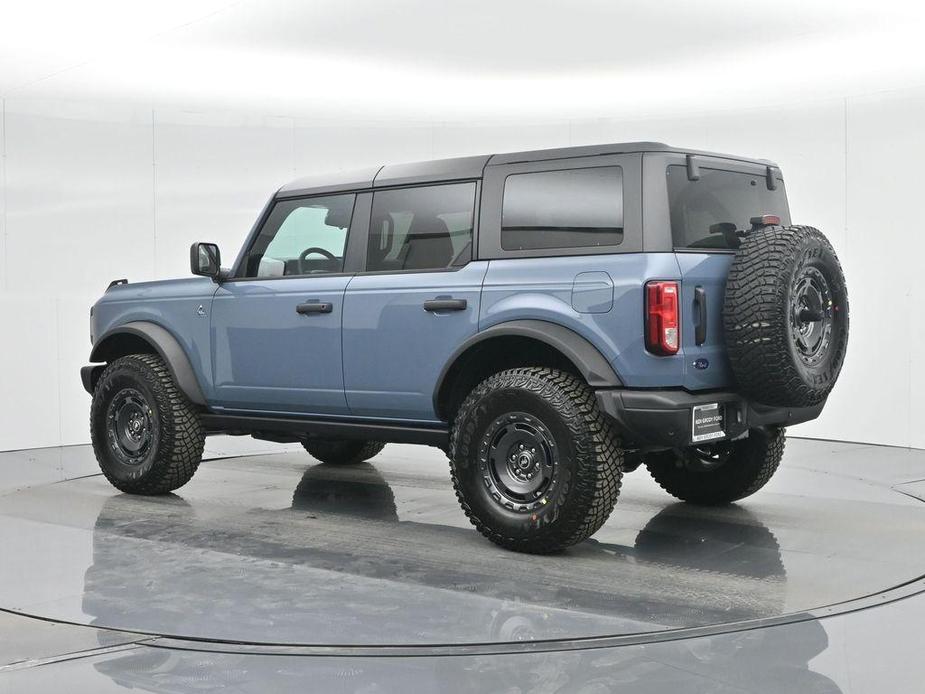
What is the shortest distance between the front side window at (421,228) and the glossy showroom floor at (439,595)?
146 centimetres

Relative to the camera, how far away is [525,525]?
5.26 meters

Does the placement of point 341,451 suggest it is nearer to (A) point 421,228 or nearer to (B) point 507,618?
(A) point 421,228

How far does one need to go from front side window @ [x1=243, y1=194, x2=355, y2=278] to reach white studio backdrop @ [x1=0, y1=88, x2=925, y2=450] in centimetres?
405

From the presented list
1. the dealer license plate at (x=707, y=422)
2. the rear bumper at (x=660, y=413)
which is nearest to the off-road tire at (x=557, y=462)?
the rear bumper at (x=660, y=413)

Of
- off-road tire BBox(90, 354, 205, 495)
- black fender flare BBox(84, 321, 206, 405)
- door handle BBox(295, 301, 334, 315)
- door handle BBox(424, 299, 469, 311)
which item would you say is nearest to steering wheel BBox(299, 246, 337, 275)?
door handle BBox(295, 301, 334, 315)

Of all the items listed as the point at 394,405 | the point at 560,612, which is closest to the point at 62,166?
the point at 394,405

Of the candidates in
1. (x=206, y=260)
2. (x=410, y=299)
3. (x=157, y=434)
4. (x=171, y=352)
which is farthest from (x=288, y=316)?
(x=157, y=434)

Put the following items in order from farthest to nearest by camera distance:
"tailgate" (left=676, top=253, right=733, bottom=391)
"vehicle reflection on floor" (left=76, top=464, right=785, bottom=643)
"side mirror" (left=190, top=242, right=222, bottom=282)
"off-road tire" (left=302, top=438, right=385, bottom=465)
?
"off-road tire" (left=302, top=438, right=385, bottom=465)
"side mirror" (left=190, top=242, right=222, bottom=282)
"tailgate" (left=676, top=253, right=733, bottom=391)
"vehicle reflection on floor" (left=76, top=464, right=785, bottom=643)

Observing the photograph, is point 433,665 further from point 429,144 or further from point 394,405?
point 429,144

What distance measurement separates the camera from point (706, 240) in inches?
213

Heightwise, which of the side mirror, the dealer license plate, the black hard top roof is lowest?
the dealer license plate

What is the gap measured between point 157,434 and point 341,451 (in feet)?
6.14

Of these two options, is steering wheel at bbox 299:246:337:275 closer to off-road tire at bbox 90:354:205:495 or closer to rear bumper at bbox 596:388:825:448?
off-road tire at bbox 90:354:205:495

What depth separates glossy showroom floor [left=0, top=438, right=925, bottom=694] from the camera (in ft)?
11.9
